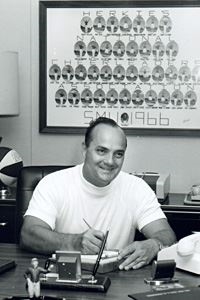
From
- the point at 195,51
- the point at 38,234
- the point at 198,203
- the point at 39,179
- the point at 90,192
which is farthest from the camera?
the point at 195,51

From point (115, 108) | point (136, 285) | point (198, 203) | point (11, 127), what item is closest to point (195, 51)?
point (115, 108)

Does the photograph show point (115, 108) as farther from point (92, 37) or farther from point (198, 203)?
point (198, 203)

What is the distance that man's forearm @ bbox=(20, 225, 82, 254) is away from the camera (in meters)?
2.43

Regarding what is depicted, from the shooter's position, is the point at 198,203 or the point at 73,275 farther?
the point at 198,203

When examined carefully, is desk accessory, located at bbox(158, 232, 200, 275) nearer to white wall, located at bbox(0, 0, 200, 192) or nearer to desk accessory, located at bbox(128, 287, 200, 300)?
desk accessory, located at bbox(128, 287, 200, 300)

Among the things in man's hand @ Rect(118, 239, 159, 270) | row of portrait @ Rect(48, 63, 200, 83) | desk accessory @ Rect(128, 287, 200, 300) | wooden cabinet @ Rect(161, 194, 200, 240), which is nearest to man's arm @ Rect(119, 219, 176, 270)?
man's hand @ Rect(118, 239, 159, 270)

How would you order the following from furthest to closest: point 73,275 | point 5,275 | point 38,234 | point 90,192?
point 90,192
point 38,234
point 5,275
point 73,275

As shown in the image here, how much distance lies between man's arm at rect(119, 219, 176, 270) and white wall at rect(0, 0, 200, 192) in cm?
126

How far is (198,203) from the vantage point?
3.37m

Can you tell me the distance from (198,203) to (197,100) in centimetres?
80

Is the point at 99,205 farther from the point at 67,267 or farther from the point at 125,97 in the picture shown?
the point at 125,97

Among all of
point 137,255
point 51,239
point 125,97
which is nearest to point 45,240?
point 51,239

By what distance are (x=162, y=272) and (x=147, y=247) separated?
308 mm

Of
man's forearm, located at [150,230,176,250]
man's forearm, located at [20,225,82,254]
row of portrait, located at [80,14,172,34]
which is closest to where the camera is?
man's forearm, located at [20,225,82,254]
